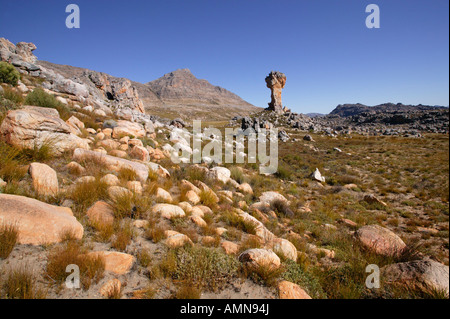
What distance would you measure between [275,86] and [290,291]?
7170 cm

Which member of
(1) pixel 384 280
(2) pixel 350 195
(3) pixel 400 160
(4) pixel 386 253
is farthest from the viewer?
(3) pixel 400 160

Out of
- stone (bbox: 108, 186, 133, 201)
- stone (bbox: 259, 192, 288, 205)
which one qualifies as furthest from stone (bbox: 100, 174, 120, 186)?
stone (bbox: 259, 192, 288, 205)

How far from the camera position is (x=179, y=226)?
132 inches

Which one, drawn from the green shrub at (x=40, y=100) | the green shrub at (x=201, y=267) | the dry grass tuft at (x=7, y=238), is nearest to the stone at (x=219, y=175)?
the green shrub at (x=201, y=267)

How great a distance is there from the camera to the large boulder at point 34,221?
2.28m

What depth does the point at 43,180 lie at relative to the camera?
3.26m

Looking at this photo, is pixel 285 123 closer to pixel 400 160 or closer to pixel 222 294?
pixel 400 160

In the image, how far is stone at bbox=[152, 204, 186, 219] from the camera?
3.63m

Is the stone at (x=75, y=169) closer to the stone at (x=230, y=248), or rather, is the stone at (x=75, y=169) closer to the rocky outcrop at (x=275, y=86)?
the stone at (x=230, y=248)

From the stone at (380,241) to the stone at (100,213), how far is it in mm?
5258

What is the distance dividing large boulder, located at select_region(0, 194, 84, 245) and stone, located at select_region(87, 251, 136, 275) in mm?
536

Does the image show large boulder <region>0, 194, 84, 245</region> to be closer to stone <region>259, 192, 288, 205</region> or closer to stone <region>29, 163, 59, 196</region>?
stone <region>29, 163, 59, 196</region>
